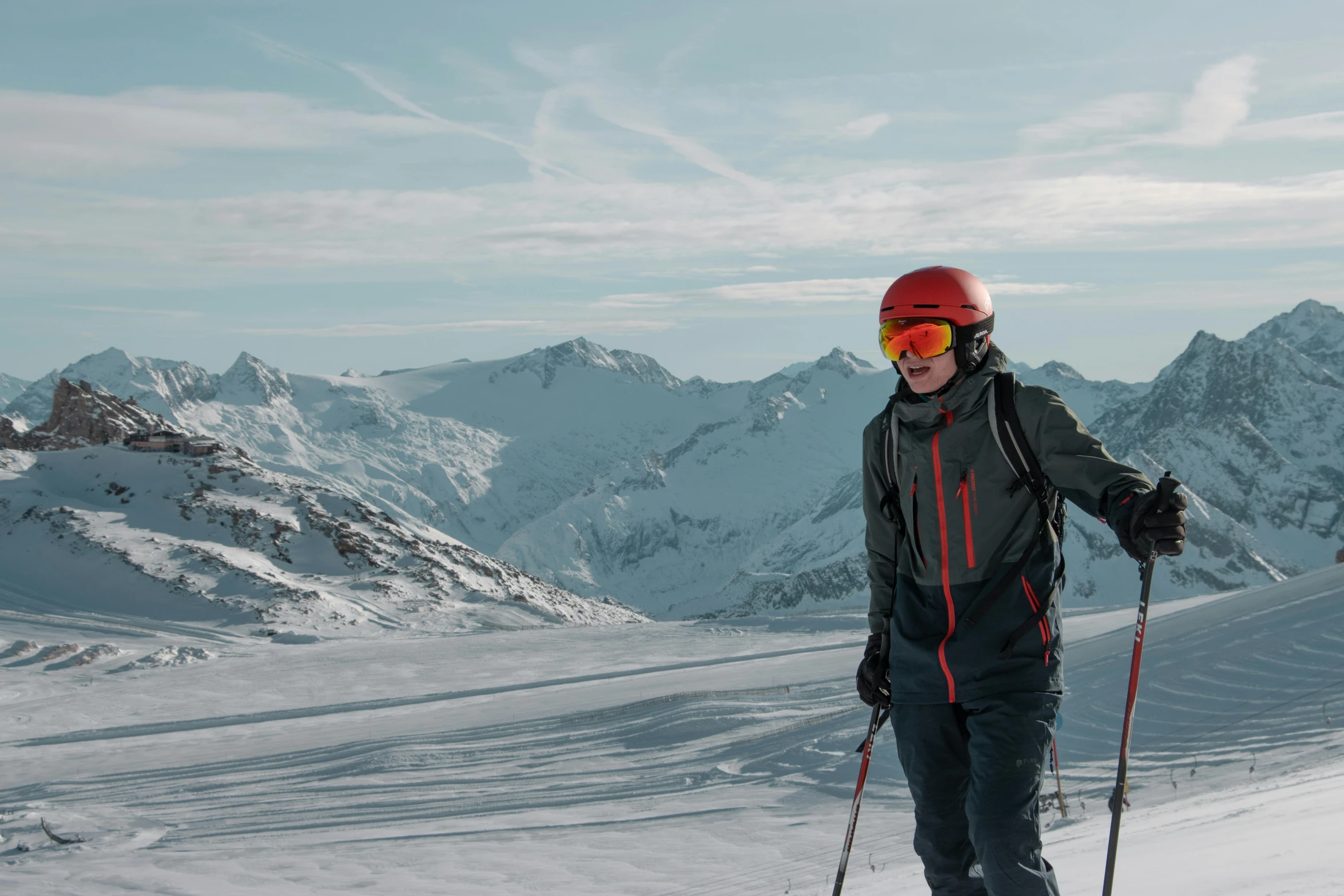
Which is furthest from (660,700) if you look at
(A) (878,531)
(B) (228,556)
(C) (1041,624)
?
(B) (228,556)

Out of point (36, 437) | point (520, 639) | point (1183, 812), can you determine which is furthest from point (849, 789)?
point (36, 437)

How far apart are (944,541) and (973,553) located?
0.13 m

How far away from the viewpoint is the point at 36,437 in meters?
76.1

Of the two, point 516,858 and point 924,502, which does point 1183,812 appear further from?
point 516,858

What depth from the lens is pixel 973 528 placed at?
14.1 feet

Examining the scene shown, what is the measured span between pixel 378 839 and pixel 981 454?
11.1m

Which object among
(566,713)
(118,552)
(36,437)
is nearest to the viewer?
(566,713)

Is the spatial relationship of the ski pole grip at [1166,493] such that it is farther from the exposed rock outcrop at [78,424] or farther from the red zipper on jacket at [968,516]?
the exposed rock outcrop at [78,424]

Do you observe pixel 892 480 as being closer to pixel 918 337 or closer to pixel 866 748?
pixel 918 337

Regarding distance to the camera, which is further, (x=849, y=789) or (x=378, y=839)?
(x=849, y=789)

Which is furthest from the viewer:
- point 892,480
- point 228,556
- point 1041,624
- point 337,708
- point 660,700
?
point 228,556

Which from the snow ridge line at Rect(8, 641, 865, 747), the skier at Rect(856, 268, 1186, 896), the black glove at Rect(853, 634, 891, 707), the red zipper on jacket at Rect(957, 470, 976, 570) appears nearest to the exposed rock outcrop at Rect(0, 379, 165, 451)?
the snow ridge line at Rect(8, 641, 865, 747)

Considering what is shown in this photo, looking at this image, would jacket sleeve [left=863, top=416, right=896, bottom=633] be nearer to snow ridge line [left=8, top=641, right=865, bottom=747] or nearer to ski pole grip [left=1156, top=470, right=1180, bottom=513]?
ski pole grip [left=1156, top=470, right=1180, bottom=513]

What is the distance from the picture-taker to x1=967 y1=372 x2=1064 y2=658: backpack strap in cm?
418
